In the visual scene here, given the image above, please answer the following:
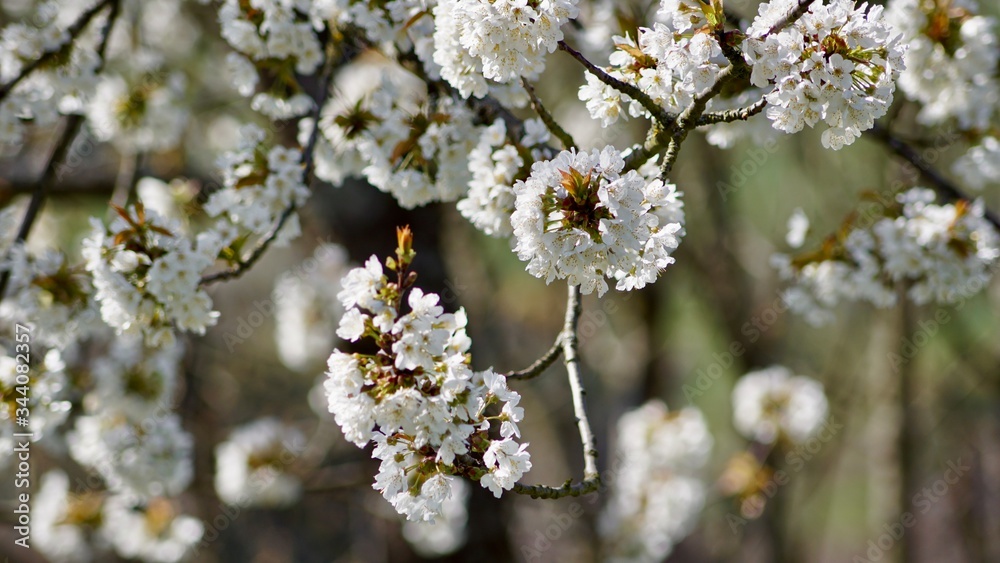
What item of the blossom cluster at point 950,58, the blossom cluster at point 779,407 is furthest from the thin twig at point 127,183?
the blossom cluster at point 779,407

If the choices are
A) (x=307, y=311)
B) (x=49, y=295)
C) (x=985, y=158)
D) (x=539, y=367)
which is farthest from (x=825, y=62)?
(x=307, y=311)

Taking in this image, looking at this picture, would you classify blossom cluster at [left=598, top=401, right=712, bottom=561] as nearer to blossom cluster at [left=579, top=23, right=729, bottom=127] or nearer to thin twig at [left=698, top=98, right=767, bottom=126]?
blossom cluster at [left=579, top=23, right=729, bottom=127]

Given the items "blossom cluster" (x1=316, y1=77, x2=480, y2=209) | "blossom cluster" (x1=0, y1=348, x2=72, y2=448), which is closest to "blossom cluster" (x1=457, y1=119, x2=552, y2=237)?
"blossom cluster" (x1=316, y1=77, x2=480, y2=209)

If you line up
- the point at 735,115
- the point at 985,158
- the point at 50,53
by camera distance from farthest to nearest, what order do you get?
1. the point at 985,158
2. the point at 50,53
3. the point at 735,115

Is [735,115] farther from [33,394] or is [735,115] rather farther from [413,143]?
[33,394]

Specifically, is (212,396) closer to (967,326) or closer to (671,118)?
(671,118)

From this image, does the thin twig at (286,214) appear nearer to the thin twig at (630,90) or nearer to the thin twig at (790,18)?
the thin twig at (630,90)
